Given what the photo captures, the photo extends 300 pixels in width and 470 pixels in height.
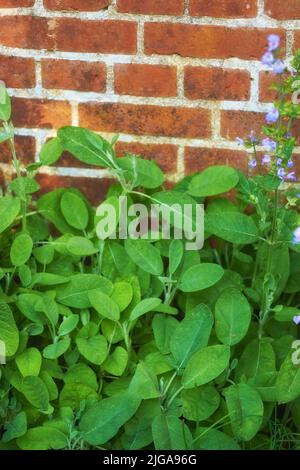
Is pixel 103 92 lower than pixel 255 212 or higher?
higher

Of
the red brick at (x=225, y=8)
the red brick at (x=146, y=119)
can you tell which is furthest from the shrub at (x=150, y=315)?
the red brick at (x=225, y=8)

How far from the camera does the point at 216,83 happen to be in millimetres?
1927

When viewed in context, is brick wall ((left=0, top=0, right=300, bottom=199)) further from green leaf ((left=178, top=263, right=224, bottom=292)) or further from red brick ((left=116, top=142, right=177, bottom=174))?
green leaf ((left=178, top=263, right=224, bottom=292))

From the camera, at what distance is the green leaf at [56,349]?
166 cm

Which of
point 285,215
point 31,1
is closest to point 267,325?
point 285,215

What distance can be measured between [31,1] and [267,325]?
3.01ft

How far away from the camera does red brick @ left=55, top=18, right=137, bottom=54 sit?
6.32 ft

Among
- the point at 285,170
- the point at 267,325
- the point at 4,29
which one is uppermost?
the point at 4,29

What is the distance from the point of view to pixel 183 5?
1888 mm

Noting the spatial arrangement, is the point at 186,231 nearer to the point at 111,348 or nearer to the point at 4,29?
the point at 111,348

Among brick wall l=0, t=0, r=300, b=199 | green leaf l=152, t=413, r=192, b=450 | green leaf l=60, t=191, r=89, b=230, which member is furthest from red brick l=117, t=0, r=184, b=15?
green leaf l=152, t=413, r=192, b=450

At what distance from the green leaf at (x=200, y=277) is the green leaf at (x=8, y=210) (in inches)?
15.0

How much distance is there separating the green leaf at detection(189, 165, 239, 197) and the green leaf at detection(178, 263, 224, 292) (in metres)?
0.20
